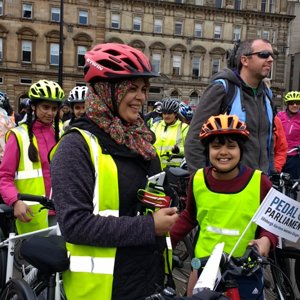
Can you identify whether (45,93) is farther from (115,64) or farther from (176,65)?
(176,65)

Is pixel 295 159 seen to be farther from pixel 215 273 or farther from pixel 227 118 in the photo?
pixel 215 273

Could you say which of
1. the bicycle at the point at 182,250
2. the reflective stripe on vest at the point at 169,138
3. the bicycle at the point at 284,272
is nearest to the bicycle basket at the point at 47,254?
the bicycle at the point at 284,272

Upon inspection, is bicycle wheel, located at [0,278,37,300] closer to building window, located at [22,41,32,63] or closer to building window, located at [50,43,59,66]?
building window, located at [22,41,32,63]

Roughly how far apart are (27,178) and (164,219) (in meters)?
→ 2.37

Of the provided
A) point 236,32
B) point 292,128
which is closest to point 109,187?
point 292,128

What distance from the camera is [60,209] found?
1.75 meters

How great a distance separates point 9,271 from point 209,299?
7.62ft

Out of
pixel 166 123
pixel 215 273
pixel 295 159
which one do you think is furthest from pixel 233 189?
pixel 295 159

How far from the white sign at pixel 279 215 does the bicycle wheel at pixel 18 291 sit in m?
1.19

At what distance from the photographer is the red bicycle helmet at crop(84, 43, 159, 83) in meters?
1.83

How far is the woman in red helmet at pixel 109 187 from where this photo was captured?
1.74m

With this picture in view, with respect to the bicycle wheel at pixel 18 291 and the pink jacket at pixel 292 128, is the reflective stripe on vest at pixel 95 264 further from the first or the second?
the pink jacket at pixel 292 128

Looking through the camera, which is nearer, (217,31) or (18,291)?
(18,291)

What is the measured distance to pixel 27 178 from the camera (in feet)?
12.7
